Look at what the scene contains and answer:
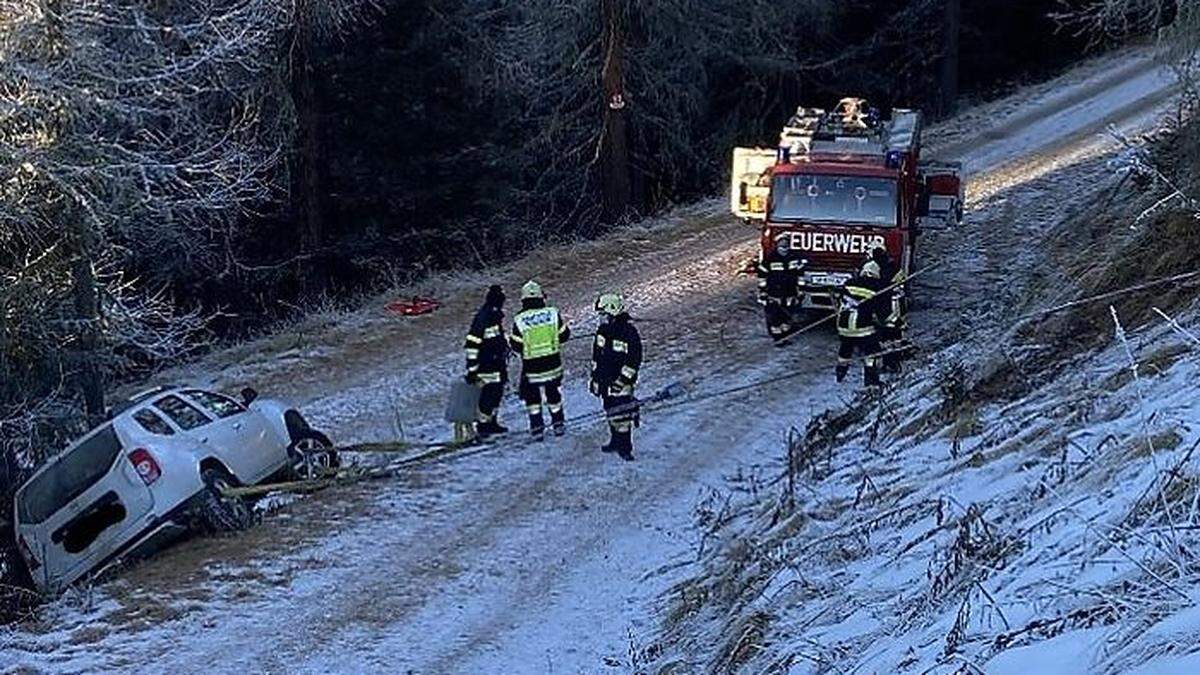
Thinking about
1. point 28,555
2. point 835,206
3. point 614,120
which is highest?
Answer: point 614,120

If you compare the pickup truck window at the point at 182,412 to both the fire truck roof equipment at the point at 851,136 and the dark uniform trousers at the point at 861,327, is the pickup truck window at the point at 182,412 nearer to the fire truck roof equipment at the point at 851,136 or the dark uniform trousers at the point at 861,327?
the dark uniform trousers at the point at 861,327

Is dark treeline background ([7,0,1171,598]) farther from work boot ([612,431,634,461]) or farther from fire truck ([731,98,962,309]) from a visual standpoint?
work boot ([612,431,634,461])

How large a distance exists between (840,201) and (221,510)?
30.3ft

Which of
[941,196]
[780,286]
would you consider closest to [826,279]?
[780,286]

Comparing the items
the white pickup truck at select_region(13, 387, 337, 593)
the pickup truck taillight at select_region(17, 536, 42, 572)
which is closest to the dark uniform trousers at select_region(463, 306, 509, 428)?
the white pickup truck at select_region(13, 387, 337, 593)

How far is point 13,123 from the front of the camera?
1577 centimetres

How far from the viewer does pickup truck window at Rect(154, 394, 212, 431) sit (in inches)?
536

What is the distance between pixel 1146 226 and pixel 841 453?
16.1 feet

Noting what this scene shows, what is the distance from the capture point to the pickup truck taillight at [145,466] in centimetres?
1270

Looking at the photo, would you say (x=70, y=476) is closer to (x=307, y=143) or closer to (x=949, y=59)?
(x=307, y=143)

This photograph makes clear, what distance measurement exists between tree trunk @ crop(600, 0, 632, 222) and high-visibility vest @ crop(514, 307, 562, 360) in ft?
47.3

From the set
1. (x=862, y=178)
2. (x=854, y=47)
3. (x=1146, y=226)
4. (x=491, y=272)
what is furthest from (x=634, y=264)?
(x=854, y=47)

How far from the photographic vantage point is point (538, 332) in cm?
1461

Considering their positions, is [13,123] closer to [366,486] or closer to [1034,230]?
[366,486]
